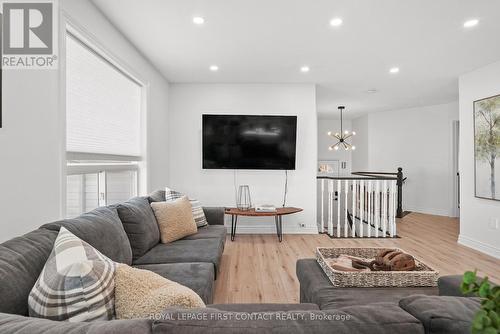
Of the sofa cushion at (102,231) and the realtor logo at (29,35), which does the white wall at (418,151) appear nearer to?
the sofa cushion at (102,231)

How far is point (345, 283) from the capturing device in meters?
1.60

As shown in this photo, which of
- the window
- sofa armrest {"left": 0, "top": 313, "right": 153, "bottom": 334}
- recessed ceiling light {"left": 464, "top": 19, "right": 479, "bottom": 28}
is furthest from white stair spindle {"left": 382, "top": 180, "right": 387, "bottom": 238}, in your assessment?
sofa armrest {"left": 0, "top": 313, "right": 153, "bottom": 334}

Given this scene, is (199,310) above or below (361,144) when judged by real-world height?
below

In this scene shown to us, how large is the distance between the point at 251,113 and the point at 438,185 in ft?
16.1

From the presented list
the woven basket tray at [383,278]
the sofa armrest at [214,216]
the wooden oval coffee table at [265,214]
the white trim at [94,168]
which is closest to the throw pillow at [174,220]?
the sofa armrest at [214,216]

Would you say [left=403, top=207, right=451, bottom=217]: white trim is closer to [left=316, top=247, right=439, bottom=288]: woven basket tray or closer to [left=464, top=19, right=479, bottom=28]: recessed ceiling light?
[left=464, top=19, right=479, bottom=28]: recessed ceiling light

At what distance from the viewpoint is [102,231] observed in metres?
1.74

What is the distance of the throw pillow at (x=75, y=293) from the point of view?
0.92 m

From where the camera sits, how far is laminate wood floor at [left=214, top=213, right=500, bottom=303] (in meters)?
2.61

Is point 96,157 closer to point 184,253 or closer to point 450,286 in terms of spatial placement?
point 184,253

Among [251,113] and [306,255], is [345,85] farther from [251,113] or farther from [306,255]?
[306,255]

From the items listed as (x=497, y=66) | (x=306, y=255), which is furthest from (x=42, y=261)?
(x=497, y=66)

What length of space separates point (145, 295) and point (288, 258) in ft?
9.38

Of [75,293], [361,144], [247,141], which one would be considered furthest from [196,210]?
[361,144]
